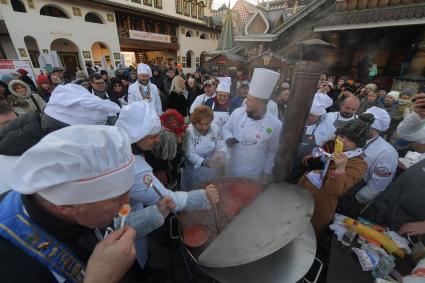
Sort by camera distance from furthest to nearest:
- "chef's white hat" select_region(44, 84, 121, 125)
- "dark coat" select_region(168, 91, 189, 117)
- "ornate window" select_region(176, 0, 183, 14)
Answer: "ornate window" select_region(176, 0, 183, 14), "dark coat" select_region(168, 91, 189, 117), "chef's white hat" select_region(44, 84, 121, 125)

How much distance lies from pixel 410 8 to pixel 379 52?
282 centimetres

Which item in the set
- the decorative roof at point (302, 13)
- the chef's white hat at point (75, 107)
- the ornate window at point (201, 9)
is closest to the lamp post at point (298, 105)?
the chef's white hat at point (75, 107)

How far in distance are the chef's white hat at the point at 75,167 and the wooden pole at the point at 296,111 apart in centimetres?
173

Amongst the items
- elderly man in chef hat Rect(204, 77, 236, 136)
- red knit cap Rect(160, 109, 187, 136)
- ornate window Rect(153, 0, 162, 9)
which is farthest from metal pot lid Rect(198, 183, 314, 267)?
ornate window Rect(153, 0, 162, 9)

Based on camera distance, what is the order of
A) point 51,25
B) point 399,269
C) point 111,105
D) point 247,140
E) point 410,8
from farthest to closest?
point 51,25 < point 410,8 < point 247,140 < point 111,105 < point 399,269

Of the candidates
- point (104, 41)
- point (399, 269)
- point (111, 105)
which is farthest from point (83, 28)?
point (399, 269)

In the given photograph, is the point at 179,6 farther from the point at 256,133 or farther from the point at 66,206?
the point at 66,206

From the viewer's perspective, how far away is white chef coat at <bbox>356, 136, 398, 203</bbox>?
2.48m

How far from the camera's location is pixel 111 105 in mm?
1999

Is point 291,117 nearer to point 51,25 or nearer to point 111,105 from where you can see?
point 111,105

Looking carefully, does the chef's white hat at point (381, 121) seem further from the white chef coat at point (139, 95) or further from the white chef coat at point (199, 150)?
the white chef coat at point (139, 95)

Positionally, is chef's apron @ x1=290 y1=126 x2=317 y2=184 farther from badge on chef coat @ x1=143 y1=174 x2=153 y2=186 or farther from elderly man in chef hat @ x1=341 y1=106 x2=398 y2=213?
badge on chef coat @ x1=143 y1=174 x2=153 y2=186

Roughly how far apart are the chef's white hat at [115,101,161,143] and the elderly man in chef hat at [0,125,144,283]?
2.27ft

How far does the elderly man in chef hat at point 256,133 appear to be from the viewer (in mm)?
2777
